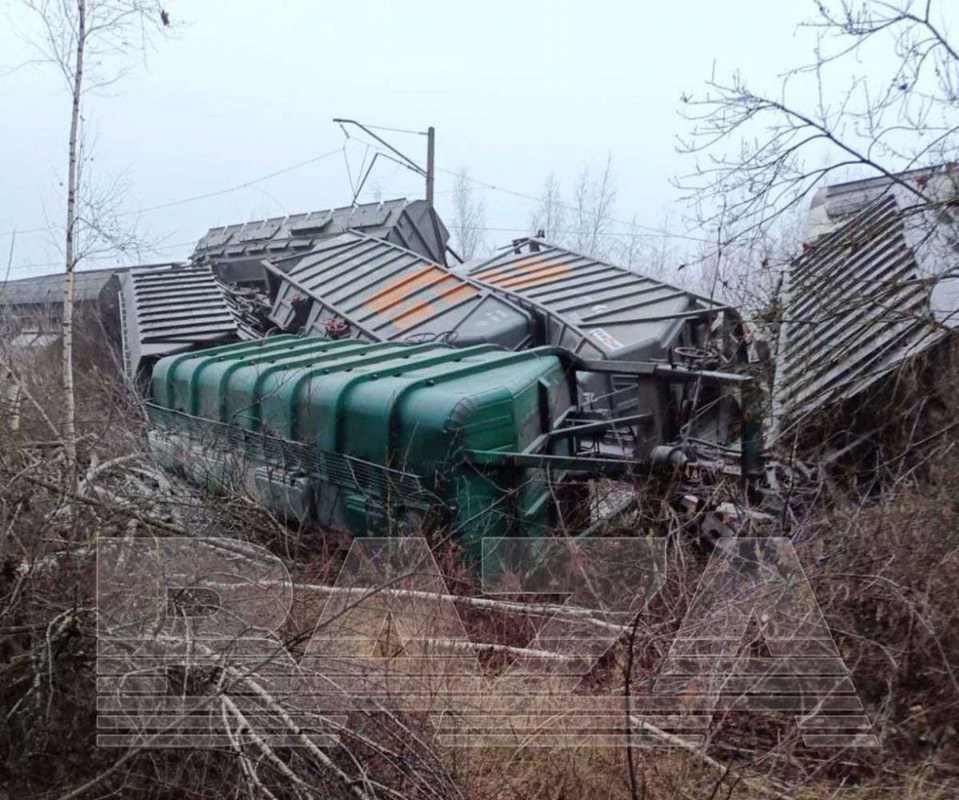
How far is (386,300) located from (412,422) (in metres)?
3.34

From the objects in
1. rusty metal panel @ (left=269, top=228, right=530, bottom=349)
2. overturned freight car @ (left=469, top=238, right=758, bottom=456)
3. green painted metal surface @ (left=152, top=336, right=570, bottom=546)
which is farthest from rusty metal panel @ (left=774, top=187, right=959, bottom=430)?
rusty metal panel @ (left=269, top=228, right=530, bottom=349)

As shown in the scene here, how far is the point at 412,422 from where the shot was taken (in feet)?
14.1

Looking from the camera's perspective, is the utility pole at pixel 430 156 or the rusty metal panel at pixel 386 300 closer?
the rusty metal panel at pixel 386 300

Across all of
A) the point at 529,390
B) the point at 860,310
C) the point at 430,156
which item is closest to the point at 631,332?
the point at 860,310

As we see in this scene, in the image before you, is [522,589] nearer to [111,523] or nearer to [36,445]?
[111,523]

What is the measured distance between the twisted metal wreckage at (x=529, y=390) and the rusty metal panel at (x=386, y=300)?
0.09ft

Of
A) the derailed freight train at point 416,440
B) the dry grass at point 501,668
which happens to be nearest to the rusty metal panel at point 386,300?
the derailed freight train at point 416,440

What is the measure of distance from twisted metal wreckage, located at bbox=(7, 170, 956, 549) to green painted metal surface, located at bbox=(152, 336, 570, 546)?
0.01 m

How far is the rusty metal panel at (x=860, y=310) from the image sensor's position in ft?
13.6

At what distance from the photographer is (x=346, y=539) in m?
4.45

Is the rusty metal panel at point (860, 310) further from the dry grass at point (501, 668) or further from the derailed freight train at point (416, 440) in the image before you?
the dry grass at point (501, 668)

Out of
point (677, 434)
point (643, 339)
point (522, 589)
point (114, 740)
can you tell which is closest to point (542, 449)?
point (677, 434)

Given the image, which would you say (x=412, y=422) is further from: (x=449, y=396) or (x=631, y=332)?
(x=631, y=332)

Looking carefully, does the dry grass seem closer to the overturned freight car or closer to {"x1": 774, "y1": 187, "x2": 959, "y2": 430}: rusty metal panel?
{"x1": 774, "y1": 187, "x2": 959, "y2": 430}: rusty metal panel
